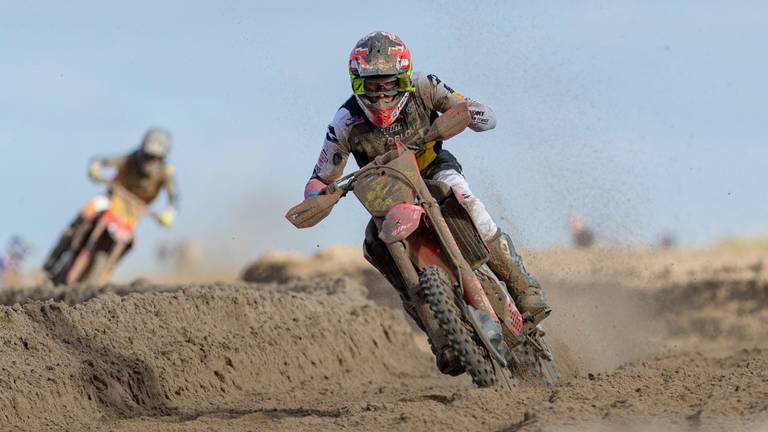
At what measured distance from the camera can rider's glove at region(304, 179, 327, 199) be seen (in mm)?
7715

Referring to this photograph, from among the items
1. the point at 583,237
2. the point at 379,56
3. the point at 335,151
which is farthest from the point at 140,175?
the point at 379,56

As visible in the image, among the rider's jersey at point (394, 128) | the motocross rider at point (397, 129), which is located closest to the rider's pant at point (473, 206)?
the motocross rider at point (397, 129)

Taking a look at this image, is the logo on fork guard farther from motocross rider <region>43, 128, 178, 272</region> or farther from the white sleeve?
motocross rider <region>43, 128, 178, 272</region>

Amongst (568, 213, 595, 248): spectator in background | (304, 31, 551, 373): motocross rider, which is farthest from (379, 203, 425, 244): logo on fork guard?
(568, 213, 595, 248): spectator in background

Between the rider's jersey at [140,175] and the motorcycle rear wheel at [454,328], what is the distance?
13.3 metres

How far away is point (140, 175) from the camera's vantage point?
65.4 feet

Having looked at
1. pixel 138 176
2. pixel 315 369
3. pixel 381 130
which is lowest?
pixel 315 369

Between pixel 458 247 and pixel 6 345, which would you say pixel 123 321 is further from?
pixel 458 247

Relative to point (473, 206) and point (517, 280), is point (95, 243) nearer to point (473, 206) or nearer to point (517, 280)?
point (517, 280)

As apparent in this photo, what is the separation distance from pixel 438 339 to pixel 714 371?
2.19 metres

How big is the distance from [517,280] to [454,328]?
121 centimetres

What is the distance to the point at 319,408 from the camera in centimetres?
853

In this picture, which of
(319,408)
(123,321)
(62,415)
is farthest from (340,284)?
(62,415)

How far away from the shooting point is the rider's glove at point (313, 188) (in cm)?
→ 771
